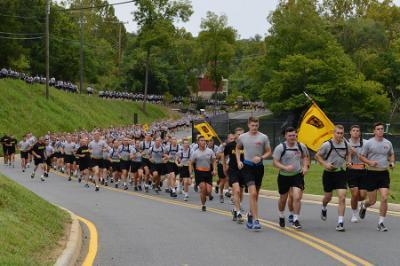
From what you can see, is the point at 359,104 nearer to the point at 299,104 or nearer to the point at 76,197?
the point at 299,104

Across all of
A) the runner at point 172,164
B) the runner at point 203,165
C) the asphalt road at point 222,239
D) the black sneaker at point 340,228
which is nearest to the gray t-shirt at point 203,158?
the runner at point 203,165

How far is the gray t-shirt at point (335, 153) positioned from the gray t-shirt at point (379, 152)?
379 millimetres

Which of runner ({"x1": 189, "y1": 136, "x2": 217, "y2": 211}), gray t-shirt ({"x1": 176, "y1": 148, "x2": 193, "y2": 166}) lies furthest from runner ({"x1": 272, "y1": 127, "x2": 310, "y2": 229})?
gray t-shirt ({"x1": 176, "y1": 148, "x2": 193, "y2": 166})

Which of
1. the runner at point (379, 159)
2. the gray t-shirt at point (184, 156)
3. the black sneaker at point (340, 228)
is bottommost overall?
the black sneaker at point (340, 228)

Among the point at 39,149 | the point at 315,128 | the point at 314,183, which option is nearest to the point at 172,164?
the point at 314,183

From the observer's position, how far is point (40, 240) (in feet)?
34.9

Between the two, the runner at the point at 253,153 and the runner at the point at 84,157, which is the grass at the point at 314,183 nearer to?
the runner at the point at 253,153

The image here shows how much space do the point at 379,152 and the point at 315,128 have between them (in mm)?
3949

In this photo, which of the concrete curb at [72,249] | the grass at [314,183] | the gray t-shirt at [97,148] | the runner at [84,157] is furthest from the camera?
the runner at [84,157]

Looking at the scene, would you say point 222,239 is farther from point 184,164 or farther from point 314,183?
point 314,183

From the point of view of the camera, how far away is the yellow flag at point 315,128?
16969mm

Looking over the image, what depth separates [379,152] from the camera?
13336mm

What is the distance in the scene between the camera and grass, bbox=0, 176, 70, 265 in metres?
9.11

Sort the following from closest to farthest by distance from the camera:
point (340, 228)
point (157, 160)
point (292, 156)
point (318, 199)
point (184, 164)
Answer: point (340, 228)
point (292, 156)
point (318, 199)
point (184, 164)
point (157, 160)
